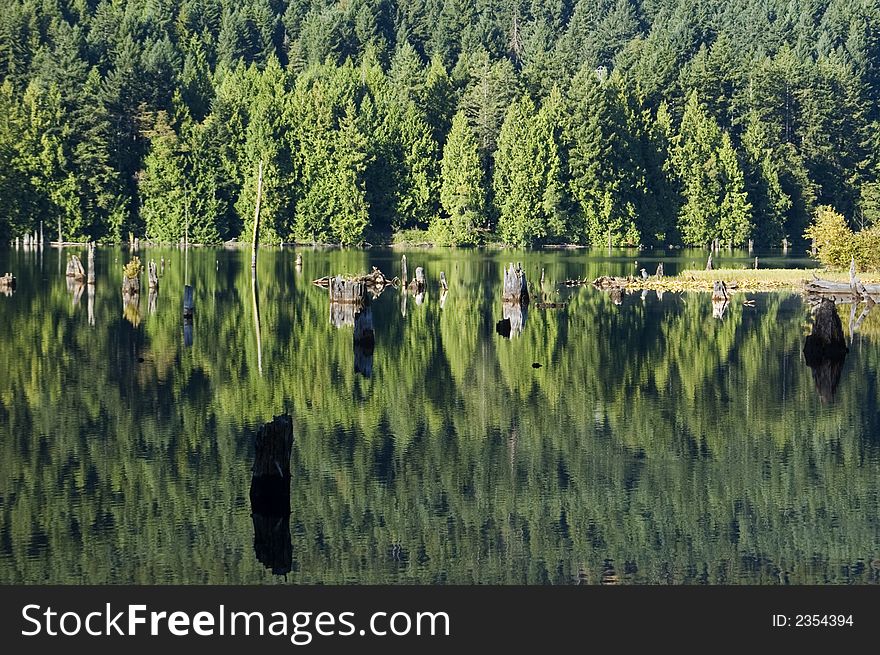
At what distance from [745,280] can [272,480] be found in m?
63.3

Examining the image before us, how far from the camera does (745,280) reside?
86.5 m

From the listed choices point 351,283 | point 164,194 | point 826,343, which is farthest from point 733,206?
point 826,343

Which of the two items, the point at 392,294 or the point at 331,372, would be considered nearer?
the point at 331,372

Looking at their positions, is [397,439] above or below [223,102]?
below

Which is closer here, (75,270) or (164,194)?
(75,270)

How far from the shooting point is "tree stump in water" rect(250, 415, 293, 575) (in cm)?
2593

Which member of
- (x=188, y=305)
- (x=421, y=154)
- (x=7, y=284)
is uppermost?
(x=421, y=154)

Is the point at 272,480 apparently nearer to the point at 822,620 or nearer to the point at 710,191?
the point at 822,620

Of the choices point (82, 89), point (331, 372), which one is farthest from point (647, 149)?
point (331, 372)

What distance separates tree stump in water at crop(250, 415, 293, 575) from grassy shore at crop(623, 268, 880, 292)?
5692 centimetres

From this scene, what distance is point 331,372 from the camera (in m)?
44.1

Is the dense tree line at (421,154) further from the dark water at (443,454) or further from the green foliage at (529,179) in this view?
the dark water at (443,454)

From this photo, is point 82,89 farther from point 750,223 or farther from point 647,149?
point 750,223

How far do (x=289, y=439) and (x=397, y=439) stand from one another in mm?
7142
